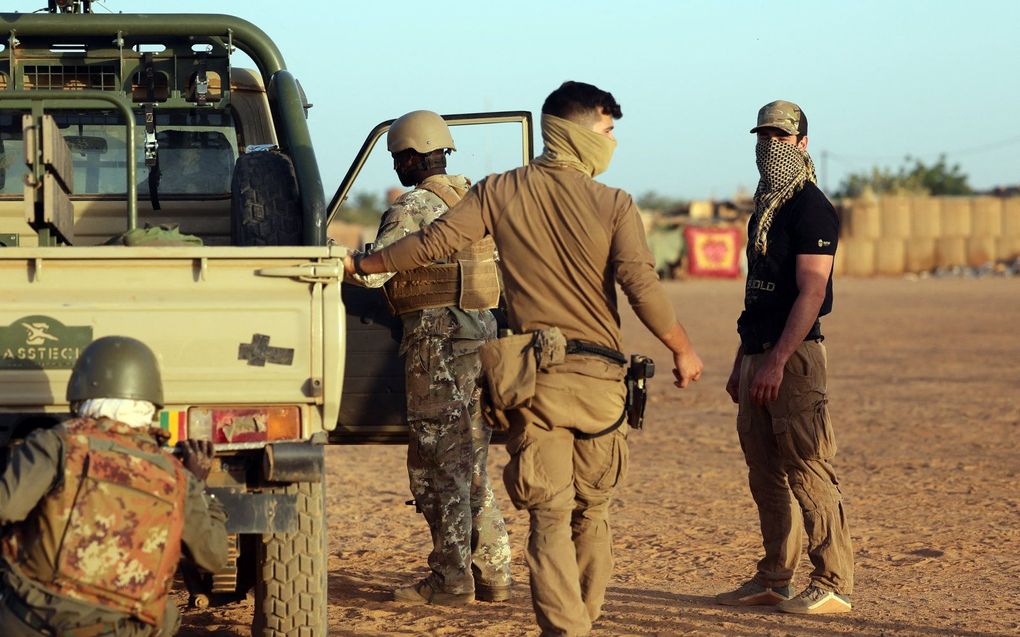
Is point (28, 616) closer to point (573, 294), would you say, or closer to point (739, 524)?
point (573, 294)

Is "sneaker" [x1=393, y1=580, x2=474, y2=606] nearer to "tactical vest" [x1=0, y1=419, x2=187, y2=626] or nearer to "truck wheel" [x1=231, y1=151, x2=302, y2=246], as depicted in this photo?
"truck wheel" [x1=231, y1=151, x2=302, y2=246]

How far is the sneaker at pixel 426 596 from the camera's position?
20.3 ft

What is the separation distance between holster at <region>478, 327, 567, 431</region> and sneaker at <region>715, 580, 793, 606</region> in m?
1.67

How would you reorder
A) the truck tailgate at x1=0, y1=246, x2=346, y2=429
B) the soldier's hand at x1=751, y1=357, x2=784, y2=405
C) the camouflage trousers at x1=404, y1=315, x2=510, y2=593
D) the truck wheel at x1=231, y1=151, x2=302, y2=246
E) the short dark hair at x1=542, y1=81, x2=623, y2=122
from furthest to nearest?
the camouflage trousers at x1=404, y1=315, x2=510, y2=593
the soldier's hand at x1=751, y1=357, x2=784, y2=405
the truck wheel at x1=231, y1=151, x2=302, y2=246
the short dark hair at x1=542, y1=81, x2=623, y2=122
the truck tailgate at x1=0, y1=246, x2=346, y2=429

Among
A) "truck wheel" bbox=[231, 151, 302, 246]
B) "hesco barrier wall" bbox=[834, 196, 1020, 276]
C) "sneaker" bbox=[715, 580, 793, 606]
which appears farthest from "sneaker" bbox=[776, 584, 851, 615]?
"hesco barrier wall" bbox=[834, 196, 1020, 276]

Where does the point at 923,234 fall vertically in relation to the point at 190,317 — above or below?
above

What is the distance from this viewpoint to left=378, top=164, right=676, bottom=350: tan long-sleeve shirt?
16.4 feet

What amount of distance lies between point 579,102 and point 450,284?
1366mm

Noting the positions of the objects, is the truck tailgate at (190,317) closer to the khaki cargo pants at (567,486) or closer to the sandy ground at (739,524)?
the khaki cargo pants at (567,486)

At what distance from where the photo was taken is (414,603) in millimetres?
6254

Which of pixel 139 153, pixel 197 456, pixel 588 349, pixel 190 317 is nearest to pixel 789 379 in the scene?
pixel 588 349

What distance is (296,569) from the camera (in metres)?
4.86

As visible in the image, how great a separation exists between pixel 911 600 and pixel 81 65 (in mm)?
4584

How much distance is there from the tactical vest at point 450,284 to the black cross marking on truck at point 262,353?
1.55m
